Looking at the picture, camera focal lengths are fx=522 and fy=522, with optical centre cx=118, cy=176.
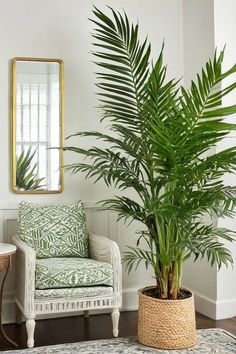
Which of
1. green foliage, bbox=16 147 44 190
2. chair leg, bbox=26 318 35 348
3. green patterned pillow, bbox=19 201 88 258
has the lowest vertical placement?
chair leg, bbox=26 318 35 348

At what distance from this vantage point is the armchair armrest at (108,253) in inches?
137

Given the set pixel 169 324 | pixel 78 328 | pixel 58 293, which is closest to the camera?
pixel 169 324

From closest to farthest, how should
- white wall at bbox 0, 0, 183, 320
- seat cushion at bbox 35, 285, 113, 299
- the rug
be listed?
the rug
seat cushion at bbox 35, 285, 113, 299
white wall at bbox 0, 0, 183, 320

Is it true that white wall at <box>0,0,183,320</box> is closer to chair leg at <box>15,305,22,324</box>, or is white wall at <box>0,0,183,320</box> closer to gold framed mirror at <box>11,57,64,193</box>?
gold framed mirror at <box>11,57,64,193</box>

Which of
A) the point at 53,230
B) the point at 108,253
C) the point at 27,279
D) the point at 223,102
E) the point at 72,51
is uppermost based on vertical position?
the point at 72,51

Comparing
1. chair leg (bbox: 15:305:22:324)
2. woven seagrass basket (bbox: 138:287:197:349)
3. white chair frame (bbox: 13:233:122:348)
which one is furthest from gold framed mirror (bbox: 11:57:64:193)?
woven seagrass basket (bbox: 138:287:197:349)

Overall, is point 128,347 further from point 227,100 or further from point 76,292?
point 227,100

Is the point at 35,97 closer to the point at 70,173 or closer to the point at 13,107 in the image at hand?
the point at 13,107

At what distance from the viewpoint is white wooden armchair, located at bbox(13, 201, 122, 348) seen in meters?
3.28

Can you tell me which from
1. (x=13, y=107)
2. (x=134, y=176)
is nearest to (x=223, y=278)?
(x=134, y=176)

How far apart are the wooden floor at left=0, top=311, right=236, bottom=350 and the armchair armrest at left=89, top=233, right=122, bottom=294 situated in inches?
15.3

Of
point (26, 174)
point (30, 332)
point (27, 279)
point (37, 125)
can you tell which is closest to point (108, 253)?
point (27, 279)

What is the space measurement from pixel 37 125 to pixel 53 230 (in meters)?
0.84

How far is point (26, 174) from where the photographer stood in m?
4.01
